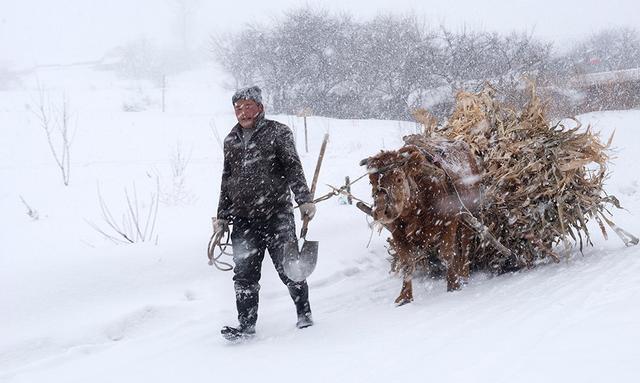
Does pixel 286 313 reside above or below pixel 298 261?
below

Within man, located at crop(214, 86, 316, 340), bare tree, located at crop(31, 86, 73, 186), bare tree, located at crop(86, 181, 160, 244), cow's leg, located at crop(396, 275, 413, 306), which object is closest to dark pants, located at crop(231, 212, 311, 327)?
man, located at crop(214, 86, 316, 340)

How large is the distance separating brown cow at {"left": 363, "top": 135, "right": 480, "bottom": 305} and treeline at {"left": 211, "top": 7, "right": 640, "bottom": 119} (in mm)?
18352

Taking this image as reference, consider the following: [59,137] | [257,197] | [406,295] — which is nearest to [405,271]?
[406,295]

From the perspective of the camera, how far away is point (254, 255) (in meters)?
3.58

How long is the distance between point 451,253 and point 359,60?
24.7m

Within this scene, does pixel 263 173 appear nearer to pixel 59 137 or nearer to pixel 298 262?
pixel 298 262

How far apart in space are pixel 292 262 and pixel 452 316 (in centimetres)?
113

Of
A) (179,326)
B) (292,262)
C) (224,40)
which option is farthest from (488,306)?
(224,40)

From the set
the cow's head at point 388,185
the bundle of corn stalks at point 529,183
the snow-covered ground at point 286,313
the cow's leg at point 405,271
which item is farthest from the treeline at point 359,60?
the cow's head at point 388,185

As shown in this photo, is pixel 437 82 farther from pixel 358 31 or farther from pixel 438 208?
pixel 438 208

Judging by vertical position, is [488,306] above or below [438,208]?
below

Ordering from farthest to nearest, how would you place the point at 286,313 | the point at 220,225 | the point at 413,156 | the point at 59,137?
the point at 59,137
the point at 286,313
the point at 220,225
the point at 413,156

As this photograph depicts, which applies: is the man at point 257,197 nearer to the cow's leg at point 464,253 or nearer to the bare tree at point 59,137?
the cow's leg at point 464,253

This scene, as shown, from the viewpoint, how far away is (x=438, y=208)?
384 cm
